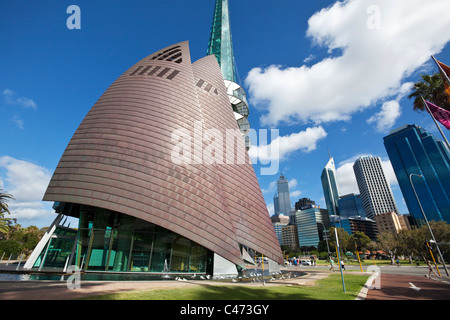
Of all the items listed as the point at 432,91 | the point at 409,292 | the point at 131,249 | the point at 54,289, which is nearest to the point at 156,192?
the point at 131,249

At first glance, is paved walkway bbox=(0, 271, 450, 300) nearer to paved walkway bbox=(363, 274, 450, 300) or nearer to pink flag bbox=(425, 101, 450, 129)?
paved walkway bbox=(363, 274, 450, 300)

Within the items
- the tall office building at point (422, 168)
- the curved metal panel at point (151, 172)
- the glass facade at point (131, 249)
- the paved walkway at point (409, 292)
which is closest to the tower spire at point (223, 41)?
the curved metal panel at point (151, 172)

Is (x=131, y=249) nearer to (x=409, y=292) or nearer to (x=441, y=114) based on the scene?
(x=409, y=292)

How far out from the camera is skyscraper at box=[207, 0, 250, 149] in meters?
46.3

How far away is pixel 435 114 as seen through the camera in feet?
47.4

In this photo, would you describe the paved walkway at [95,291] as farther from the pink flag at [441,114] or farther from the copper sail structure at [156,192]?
the pink flag at [441,114]

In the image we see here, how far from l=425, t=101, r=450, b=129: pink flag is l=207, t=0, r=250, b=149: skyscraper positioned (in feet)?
105

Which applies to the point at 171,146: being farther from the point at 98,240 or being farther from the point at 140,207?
the point at 98,240

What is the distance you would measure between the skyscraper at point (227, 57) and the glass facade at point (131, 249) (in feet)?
97.0

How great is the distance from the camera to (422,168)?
148375 mm

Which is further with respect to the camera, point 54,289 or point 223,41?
point 223,41

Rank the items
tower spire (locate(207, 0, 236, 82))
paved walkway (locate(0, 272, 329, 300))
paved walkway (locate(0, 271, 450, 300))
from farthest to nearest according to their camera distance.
→ tower spire (locate(207, 0, 236, 82))
paved walkway (locate(0, 271, 450, 300))
paved walkway (locate(0, 272, 329, 300))

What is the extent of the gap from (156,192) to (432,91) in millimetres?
26233

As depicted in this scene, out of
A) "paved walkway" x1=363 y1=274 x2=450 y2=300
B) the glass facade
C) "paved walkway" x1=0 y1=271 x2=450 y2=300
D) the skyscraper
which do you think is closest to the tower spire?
the skyscraper
